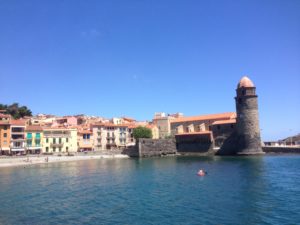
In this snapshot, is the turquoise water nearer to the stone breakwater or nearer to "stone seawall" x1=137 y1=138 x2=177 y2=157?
the stone breakwater

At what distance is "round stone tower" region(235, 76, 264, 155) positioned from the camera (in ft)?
212

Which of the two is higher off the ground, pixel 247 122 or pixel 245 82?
pixel 245 82

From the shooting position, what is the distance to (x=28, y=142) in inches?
2606

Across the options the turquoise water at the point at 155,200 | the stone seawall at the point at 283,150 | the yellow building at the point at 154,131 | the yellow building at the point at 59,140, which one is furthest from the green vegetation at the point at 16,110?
the stone seawall at the point at 283,150

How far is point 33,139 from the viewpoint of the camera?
67.0m

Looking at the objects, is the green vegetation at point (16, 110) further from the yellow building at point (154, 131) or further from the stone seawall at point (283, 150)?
the stone seawall at point (283, 150)

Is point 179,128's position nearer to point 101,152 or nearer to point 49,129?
point 101,152

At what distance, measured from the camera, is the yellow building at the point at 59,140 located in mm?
70188

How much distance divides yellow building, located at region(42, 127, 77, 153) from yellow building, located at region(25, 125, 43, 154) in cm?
142

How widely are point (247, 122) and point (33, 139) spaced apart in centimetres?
4448

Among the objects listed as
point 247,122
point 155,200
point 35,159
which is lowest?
point 155,200

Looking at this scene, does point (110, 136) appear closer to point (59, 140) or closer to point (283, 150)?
point (59, 140)

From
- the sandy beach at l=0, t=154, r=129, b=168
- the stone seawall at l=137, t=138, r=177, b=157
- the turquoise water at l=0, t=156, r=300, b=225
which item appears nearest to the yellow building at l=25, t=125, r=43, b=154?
the sandy beach at l=0, t=154, r=129, b=168

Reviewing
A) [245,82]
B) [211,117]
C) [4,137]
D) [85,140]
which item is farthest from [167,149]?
[4,137]
